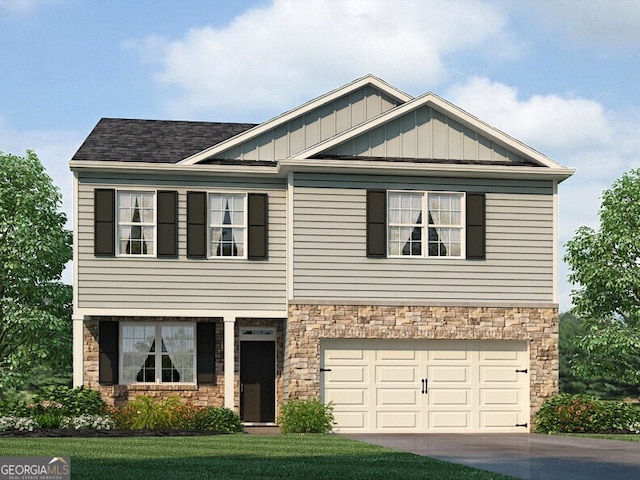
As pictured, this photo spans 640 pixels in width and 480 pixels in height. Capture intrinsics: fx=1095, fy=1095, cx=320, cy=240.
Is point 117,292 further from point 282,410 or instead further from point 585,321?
point 585,321

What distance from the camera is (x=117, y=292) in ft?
84.6

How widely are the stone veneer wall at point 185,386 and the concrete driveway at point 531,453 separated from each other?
4.07 meters

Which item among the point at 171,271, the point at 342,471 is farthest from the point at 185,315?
the point at 342,471

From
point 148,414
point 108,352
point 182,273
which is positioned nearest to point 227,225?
point 182,273

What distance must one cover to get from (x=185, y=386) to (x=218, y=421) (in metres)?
2.30

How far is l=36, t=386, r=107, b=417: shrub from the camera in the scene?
24.5 metres

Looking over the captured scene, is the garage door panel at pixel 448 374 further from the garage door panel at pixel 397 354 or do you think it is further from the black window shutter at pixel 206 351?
the black window shutter at pixel 206 351

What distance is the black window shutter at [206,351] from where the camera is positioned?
26625 millimetres

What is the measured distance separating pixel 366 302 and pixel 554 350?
4766mm

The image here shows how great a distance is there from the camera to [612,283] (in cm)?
3047

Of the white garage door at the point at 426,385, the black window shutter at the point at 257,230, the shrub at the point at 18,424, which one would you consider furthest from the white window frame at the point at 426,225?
the shrub at the point at 18,424

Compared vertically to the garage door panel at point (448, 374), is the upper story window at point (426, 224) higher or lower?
higher

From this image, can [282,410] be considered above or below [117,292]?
below

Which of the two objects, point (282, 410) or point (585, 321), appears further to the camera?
point (585, 321)
